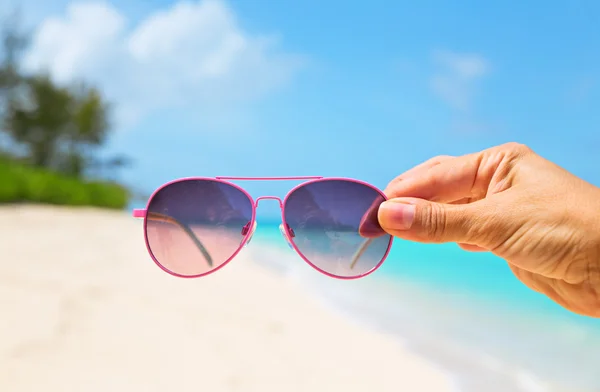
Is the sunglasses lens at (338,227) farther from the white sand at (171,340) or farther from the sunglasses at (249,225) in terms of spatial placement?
the white sand at (171,340)

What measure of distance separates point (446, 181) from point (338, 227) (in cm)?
46

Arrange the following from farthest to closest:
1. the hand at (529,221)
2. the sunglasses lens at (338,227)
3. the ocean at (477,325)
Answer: the ocean at (477,325)
the sunglasses lens at (338,227)
the hand at (529,221)

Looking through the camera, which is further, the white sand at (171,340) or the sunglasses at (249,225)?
the white sand at (171,340)

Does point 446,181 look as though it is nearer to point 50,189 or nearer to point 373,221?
point 373,221

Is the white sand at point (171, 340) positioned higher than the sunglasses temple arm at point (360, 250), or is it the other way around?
the sunglasses temple arm at point (360, 250)

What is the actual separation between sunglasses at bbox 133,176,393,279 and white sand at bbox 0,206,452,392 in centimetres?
97

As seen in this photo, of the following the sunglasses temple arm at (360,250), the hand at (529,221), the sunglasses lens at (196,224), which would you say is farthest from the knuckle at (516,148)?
the sunglasses lens at (196,224)

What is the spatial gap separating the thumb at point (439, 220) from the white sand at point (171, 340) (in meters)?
1.50

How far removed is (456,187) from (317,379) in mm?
1546

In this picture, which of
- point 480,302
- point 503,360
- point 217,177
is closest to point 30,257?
point 217,177

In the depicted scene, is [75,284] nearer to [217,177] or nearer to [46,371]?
[46,371]

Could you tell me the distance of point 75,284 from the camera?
4.23 meters

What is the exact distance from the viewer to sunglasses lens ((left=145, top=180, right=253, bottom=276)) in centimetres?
187

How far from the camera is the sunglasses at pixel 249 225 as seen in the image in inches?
69.9
